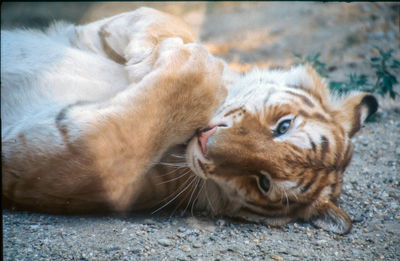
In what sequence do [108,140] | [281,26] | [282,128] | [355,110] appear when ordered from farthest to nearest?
[281,26] → [355,110] → [282,128] → [108,140]

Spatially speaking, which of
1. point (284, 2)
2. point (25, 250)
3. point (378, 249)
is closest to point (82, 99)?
point (25, 250)

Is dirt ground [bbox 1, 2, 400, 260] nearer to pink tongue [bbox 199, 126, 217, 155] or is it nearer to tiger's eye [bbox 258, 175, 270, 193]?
Answer: tiger's eye [bbox 258, 175, 270, 193]

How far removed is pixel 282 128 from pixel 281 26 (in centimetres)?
301

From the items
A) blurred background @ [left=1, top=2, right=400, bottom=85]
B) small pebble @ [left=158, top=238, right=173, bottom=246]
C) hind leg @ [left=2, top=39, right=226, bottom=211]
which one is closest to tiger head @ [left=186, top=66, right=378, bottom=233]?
hind leg @ [left=2, top=39, right=226, bottom=211]

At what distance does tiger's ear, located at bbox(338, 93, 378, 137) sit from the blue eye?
0.39 metres

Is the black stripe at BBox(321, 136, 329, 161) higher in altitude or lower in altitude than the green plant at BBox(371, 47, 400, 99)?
higher

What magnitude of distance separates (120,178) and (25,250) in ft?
1.42

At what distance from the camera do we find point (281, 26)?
453cm

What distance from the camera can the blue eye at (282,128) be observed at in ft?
5.83

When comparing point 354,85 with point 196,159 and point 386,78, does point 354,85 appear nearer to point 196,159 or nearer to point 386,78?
point 386,78

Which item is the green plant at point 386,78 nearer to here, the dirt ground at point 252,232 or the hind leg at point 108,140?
the dirt ground at point 252,232

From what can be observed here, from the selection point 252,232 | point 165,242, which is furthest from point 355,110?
point 165,242

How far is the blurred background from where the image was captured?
362 centimetres

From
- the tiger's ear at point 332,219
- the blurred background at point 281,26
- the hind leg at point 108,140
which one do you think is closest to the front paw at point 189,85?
the hind leg at point 108,140
